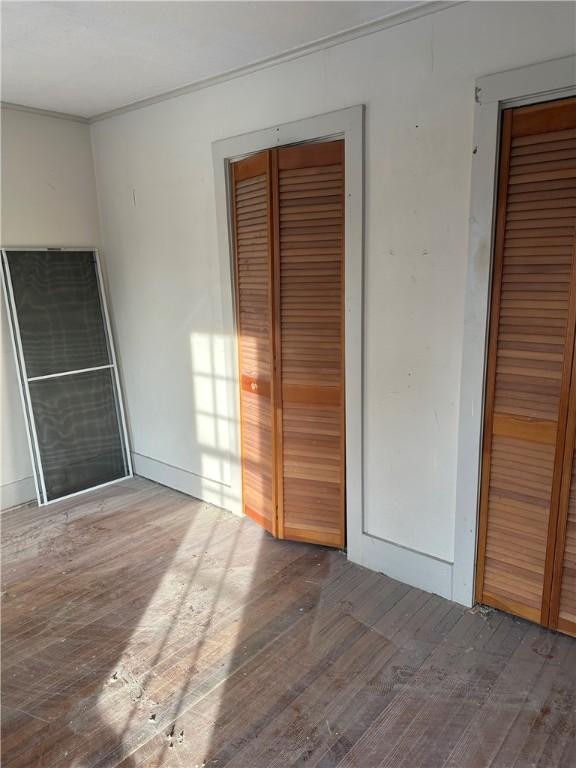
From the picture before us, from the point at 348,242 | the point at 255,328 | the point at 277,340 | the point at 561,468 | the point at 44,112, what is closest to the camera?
the point at 561,468

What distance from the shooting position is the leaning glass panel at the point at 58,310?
11.7 feet

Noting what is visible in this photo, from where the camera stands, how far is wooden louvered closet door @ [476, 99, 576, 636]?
2.02 meters

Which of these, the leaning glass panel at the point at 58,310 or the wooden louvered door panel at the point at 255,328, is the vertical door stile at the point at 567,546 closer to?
the wooden louvered door panel at the point at 255,328

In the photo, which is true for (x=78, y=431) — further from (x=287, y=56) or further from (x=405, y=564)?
(x=287, y=56)

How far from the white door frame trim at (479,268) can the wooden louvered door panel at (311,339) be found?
0.66m

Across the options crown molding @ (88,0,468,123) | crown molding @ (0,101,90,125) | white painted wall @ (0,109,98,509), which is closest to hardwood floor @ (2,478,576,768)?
white painted wall @ (0,109,98,509)

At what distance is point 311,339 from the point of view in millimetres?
2826

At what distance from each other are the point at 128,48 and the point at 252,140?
70cm

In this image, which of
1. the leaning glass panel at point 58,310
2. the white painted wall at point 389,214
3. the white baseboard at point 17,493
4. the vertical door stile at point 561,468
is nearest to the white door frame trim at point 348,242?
the white painted wall at point 389,214

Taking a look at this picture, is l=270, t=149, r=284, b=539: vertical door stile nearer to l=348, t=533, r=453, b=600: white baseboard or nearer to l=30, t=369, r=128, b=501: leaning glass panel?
l=348, t=533, r=453, b=600: white baseboard

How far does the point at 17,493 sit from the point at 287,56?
125 inches

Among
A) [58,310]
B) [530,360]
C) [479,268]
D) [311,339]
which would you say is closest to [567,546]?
[530,360]

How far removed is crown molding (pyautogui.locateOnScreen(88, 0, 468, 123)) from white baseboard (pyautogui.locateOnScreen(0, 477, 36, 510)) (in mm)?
2606

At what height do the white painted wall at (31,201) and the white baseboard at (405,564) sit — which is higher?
the white painted wall at (31,201)
